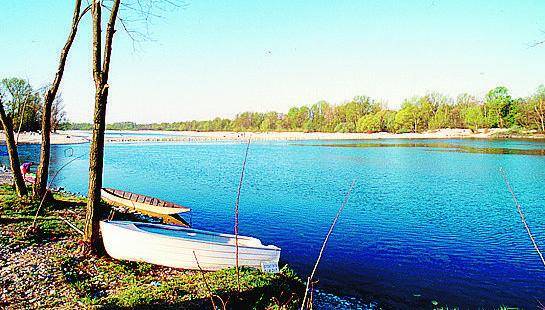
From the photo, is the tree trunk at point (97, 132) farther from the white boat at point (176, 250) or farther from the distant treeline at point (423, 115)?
the distant treeline at point (423, 115)

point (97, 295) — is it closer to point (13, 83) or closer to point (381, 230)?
point (381, 230)

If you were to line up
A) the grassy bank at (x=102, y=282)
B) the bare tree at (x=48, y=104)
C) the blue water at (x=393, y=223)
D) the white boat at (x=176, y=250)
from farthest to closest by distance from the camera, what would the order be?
the bare tree at (x=48, y=104) < the blue water at (x=393, y=223) < the white boat at (x=176, y=250) < the grassy bank at (x=102, y=282)

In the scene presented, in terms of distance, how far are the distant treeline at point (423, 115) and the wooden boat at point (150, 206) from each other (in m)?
56.0

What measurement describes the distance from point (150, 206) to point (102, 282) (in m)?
9.46

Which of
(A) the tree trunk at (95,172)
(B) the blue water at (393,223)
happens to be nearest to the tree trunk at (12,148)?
(A) the tree trunk at (95,172)

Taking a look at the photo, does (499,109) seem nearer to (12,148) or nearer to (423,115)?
(423,115)

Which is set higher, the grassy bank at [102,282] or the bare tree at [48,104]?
the bare tree at [48,104]

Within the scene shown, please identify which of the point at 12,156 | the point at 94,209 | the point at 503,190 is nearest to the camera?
the point at 94,209

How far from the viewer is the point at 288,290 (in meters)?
9.03

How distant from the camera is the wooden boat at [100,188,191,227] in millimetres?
17203

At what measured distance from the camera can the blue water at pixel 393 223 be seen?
11094 millimetres

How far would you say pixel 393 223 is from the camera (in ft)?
59.3

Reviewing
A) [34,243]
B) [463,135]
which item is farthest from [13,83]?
[463,135]

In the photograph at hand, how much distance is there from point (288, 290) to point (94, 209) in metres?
4.83
